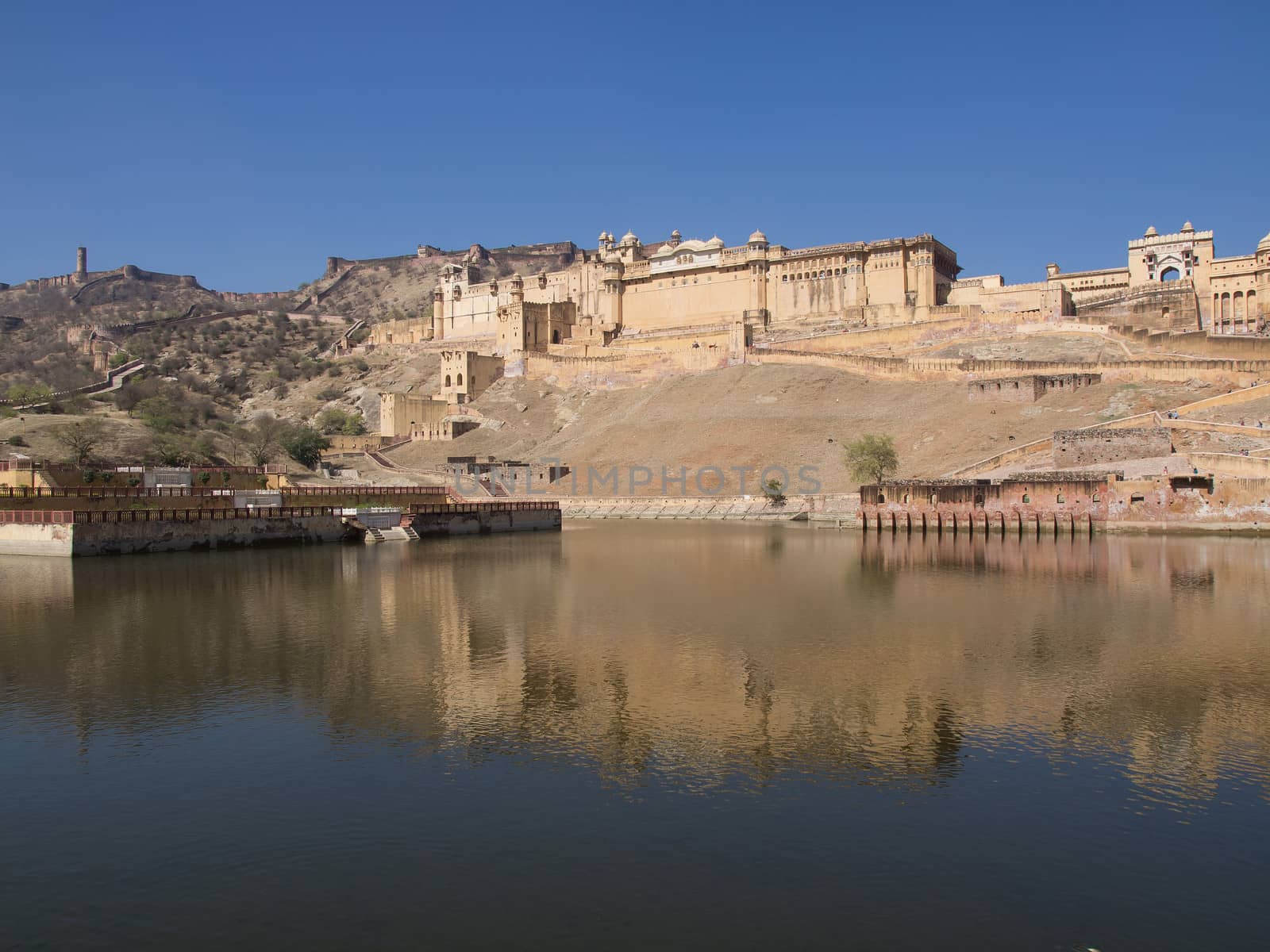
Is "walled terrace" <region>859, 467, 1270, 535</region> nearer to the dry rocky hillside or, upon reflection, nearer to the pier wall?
the dry rocky hillside

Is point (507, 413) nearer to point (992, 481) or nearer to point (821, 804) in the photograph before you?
point (992, 481)

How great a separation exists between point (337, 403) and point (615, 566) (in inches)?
2516

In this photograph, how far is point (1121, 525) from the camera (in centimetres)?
3738

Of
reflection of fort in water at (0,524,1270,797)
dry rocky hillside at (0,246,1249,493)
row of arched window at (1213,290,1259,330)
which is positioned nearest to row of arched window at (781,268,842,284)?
dry rocky hillside at (0,246,1249,493)

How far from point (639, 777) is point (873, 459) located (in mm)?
37630

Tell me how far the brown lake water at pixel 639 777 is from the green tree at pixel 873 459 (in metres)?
26.0

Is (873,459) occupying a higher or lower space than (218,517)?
higher

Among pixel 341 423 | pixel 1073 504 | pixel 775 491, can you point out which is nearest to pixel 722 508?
pixel 775 491

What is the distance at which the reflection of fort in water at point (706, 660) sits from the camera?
10.7m

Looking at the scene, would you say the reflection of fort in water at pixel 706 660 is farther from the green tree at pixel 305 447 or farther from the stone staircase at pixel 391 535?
the green tree at pixel 305 447

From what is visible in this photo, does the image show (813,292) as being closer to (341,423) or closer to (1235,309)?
(1235,309)

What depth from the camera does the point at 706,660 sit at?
14750 mm

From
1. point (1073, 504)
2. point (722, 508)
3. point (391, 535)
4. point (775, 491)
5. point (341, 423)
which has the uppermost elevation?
point (341, 423)

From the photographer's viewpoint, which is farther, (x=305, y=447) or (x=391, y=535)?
(x=305, y=447)
